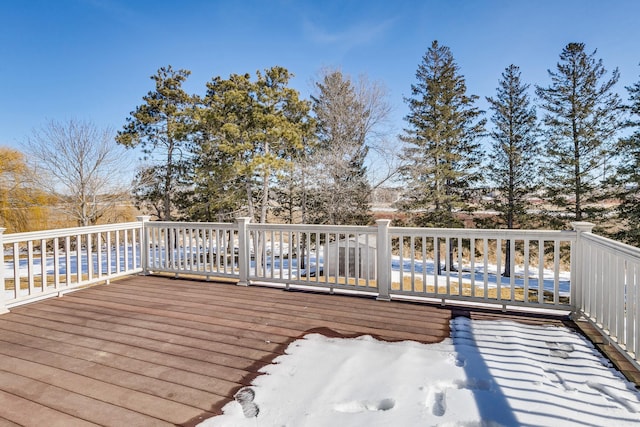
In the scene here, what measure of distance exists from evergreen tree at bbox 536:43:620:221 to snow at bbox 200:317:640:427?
14.4m

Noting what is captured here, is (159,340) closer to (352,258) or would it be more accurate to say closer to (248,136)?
(352,258)

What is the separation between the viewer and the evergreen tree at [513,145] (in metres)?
14.8

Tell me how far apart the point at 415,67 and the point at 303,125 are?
6317 mm

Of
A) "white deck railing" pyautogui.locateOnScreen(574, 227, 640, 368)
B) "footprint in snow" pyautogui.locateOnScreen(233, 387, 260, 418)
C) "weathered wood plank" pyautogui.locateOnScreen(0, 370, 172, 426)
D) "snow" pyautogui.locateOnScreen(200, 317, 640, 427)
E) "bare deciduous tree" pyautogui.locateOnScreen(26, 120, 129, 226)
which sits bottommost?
"weathered wood plank" pyautogui.locateOnScreen(0, 370, 172, 426)

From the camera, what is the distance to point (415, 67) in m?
15.6

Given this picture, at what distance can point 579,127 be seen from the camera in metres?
13.8

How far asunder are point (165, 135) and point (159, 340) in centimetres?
1392

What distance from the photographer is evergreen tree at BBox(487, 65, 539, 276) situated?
1481 centimetres

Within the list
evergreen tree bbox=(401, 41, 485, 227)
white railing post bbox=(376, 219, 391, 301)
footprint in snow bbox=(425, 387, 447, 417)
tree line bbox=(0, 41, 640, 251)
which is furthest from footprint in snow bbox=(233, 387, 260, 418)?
evergreen tree bbox=(401, 41, 485, 227)

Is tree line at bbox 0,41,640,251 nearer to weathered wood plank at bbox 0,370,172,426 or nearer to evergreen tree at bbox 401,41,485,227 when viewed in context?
evergreen tree at bbox 401,41,485,227

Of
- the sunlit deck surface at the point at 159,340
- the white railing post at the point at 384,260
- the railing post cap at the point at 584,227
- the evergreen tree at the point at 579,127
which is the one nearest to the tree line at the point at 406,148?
the evergreen tree at the point at 579,127

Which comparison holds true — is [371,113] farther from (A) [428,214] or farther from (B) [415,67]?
(A) [428,214]

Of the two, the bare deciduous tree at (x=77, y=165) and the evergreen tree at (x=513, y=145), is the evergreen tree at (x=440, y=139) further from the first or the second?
the bare deciduous tree at (x=77, y=165)

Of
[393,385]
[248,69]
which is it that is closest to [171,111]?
[248,69]
